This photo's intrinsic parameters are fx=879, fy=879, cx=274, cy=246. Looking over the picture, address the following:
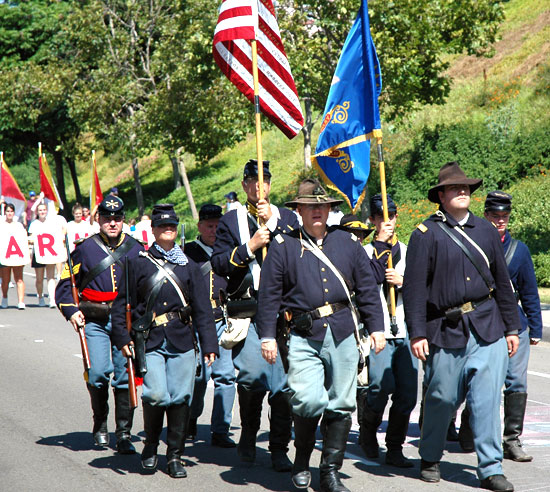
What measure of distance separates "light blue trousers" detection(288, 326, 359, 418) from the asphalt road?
2.01 feet

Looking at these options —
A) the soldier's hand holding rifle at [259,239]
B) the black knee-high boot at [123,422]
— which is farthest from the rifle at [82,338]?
the soldier's hand holding rifle at [259,239]

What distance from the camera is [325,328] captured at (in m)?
5.76

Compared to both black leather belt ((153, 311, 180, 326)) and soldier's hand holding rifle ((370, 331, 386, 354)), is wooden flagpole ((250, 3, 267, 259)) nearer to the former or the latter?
black leather belt ((153, 311, 180, 326))

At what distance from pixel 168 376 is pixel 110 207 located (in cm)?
171

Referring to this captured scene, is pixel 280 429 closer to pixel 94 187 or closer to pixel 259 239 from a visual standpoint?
pixel 259 239

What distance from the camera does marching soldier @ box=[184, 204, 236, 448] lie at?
7254mm

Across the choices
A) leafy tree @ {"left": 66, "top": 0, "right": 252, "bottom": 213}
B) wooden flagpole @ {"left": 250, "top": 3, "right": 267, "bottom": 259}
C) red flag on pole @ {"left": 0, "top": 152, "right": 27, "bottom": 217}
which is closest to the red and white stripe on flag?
wooden flagpole @ {"left": 250, "top": 3, "right": 267, "bottom": 259}

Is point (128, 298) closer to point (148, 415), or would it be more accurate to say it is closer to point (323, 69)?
point (148, 415)

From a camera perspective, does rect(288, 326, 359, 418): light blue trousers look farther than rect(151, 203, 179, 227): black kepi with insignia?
No

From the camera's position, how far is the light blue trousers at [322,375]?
5.68 metres

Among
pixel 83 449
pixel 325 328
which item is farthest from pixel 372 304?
pixel 83 449

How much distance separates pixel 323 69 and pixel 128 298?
18229mm

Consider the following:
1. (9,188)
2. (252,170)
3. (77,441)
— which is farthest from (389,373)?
(9,188)

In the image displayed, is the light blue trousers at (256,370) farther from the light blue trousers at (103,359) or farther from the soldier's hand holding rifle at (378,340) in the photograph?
the light blue trousers at (103,359)
